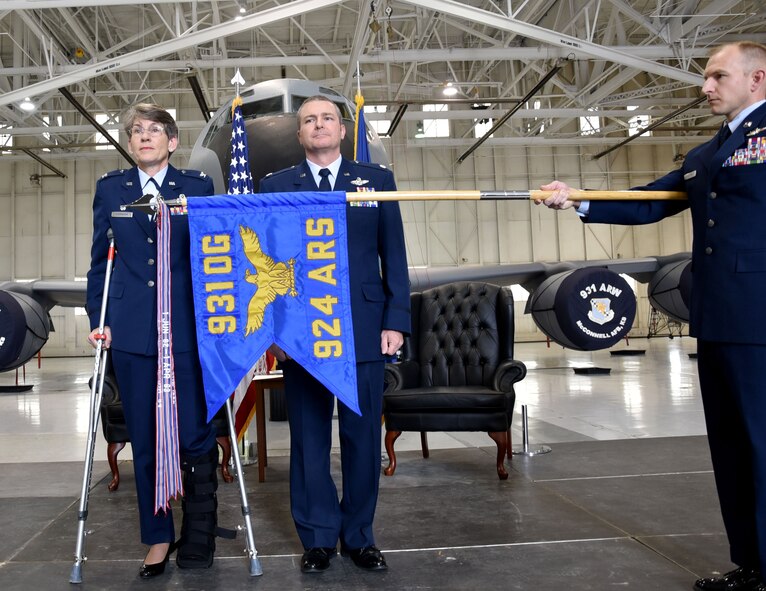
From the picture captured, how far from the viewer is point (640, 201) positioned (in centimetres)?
259

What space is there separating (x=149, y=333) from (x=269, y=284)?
0.48m

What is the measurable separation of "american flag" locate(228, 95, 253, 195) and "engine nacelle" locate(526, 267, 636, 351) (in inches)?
127

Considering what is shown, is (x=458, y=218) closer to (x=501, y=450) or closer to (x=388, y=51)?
(x=388, y=51)

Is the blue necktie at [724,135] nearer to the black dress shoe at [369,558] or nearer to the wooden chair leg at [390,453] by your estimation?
the black dress shoe at [369,558]

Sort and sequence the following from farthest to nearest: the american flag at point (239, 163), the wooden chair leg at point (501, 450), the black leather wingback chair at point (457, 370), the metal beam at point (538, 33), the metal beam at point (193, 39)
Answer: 1. the metal beam at point (193, 39)
2. the metal beam at point (538, 33)
3. the american flag at point (239, 163)
4. the black leather wingback chair at point (457, 370)
5. the wooden chair leg at point (501, 450)

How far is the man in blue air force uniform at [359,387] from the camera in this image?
2.63m

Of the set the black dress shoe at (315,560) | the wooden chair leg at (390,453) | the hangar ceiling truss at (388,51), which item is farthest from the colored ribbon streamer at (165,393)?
the hangar ceiling truss at (388,51)

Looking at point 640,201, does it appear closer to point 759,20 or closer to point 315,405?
point 315,405

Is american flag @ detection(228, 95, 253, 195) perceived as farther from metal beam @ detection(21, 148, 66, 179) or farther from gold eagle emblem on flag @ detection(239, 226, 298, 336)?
metal beam @ detection(21, 148, 66, 179)

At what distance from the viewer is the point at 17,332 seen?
20.6 ft

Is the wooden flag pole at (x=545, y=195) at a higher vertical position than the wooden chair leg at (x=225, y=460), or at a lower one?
higher

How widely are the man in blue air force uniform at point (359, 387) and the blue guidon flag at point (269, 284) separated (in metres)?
0.09

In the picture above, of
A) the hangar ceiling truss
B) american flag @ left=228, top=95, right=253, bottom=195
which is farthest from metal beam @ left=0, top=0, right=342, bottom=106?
american flag @ left=228, top=95, right=253, bottom=195

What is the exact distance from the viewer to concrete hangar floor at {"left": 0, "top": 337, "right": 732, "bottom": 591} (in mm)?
2482
